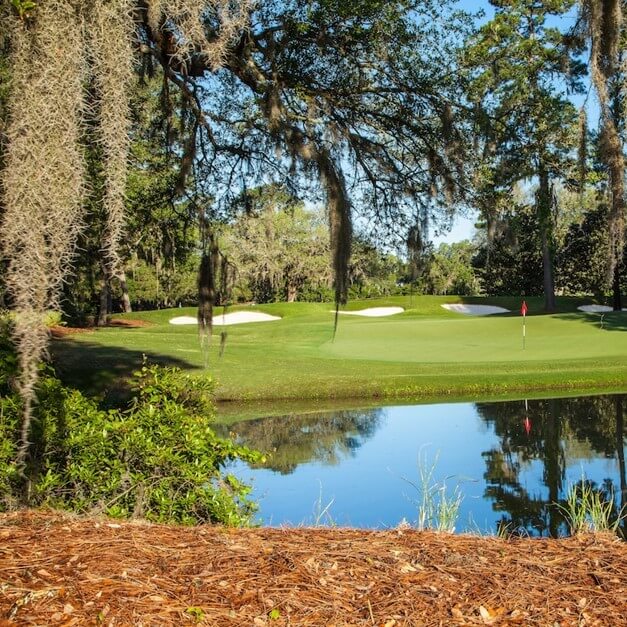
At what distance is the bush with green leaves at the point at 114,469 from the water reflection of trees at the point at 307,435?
4.13 m

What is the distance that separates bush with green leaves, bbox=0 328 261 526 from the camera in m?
4.82

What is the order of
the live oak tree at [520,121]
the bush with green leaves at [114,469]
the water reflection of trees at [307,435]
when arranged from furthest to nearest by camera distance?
the water reflection of trees at [307,435]
the live oak tree at [520,121]
the bush with green leaves at [114,469]

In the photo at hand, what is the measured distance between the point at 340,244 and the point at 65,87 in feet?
6.70

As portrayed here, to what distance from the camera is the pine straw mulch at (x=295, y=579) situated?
2875mm

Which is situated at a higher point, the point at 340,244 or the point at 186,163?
the point at 186,163

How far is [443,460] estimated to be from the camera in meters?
9.62

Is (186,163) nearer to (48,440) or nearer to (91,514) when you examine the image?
(48,440)

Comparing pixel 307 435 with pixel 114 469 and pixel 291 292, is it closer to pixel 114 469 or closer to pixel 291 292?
pixel 114 469

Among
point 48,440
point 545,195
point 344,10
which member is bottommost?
point 48,440

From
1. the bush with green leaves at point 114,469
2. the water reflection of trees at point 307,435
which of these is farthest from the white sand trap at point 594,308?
the bush with green leaves at point 114,469

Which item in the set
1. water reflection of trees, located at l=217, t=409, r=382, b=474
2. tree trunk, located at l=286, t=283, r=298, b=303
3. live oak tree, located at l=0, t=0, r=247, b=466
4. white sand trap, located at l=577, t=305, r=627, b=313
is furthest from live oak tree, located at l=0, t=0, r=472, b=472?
tree trunk, located at l=286, t=283, r=298, b=303

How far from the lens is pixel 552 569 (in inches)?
137

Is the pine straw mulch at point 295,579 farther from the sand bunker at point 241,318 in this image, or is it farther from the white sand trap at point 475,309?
the white sand trap at point 475,309

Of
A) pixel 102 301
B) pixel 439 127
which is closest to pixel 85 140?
pixel 439 127
